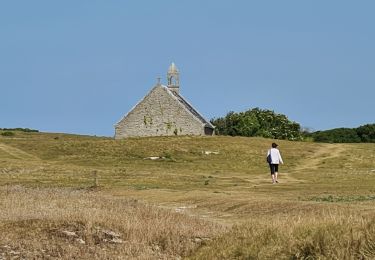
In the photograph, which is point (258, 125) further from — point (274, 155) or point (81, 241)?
point (81, 241)

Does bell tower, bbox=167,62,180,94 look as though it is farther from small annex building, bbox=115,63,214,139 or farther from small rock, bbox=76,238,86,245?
small rock, bbox=76,238,86,245

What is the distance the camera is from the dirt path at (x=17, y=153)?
2361 inches

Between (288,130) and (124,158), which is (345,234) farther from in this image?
(288,130)

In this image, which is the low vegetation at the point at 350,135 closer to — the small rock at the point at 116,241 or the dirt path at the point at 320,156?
the dirt path at the point at 320,156

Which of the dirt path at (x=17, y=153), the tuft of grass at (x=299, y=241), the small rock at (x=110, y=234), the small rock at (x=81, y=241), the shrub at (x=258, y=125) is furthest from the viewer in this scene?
the shrub at (x=258, y=125)

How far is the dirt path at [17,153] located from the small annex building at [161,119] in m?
17.5

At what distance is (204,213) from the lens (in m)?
20.4

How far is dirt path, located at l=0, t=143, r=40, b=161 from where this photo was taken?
2361 inches

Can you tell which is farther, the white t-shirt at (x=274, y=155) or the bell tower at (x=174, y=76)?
the bell tower at (x=174, y=76)

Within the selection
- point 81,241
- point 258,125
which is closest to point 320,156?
point 258,125

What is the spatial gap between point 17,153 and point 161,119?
72.3 ft

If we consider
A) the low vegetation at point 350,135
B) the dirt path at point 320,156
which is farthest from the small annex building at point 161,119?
the low vegetation at point 350,135

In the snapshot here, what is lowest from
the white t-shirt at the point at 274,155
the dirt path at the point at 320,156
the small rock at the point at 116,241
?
the small rock at the point at 116,241

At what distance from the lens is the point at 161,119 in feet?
266
